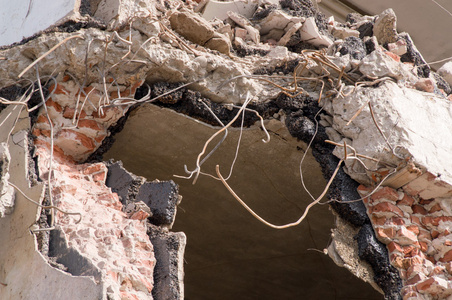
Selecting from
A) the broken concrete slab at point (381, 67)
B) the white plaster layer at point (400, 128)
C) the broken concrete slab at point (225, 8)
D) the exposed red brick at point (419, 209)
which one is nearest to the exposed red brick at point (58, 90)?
the broken concrete slab at point (225, 8)

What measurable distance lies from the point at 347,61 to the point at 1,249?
98.0 inches

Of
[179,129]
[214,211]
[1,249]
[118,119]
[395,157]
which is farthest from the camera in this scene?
[214,211]

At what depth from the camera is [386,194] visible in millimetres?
3078

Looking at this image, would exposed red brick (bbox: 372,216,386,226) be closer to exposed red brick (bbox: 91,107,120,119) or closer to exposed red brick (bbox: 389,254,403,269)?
exposed red brick (bbox: 389,254,403,269)

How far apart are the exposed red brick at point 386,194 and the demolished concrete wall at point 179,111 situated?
11mm

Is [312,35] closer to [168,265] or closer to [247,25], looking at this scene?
[247,25]

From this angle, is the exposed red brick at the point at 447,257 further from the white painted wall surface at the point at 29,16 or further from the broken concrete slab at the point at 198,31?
the white painted wall surface at the point at 29,16

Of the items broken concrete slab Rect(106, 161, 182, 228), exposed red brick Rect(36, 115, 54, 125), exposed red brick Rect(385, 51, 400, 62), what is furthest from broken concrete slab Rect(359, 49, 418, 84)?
exposed red brick Rect(36, 115, 54, 125)

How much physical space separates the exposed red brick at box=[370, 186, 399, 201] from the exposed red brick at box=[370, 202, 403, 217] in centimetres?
4

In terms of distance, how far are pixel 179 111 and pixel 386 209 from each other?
1.46 m

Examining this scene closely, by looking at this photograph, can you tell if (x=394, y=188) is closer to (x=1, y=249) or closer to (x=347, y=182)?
(x=347, y=182)

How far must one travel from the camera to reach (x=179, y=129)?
3.60 m

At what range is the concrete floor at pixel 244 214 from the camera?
3.67 metres

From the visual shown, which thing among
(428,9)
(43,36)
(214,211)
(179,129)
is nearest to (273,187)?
(214,211)
